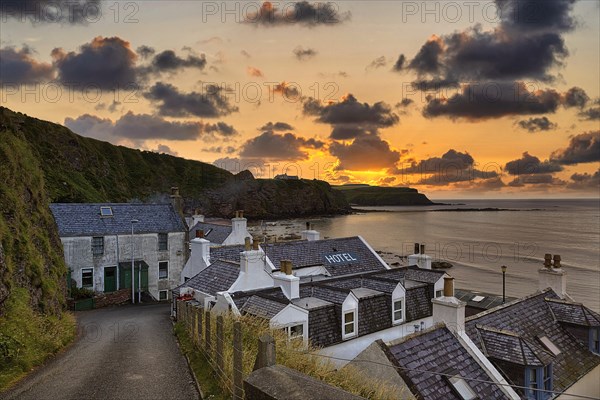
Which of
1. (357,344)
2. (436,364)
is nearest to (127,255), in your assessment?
(357,344)

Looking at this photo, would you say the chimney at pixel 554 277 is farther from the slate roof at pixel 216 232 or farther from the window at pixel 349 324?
the slate roof at pixel 216 232

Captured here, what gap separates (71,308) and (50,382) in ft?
77.4

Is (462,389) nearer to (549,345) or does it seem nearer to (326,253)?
(549,345)

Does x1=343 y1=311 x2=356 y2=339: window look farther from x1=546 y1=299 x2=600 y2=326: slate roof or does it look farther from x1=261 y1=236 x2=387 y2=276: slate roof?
x1=261 y1=236 x2=387 y2=276: slate roof

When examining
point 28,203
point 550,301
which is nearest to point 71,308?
point 28,203

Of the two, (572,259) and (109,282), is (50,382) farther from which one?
(572,259)

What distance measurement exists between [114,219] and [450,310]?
35488 millimetres

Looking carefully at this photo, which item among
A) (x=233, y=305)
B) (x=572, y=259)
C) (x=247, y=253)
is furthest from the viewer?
(x=572, y=259)

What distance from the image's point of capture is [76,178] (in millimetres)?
119438

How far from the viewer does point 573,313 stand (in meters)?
18.3

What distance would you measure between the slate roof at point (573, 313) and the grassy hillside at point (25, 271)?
70.7 feet

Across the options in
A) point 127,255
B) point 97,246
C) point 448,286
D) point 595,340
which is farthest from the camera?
point 127,255

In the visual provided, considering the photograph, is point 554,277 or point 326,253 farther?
point 326,253

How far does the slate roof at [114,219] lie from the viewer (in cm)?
3850
